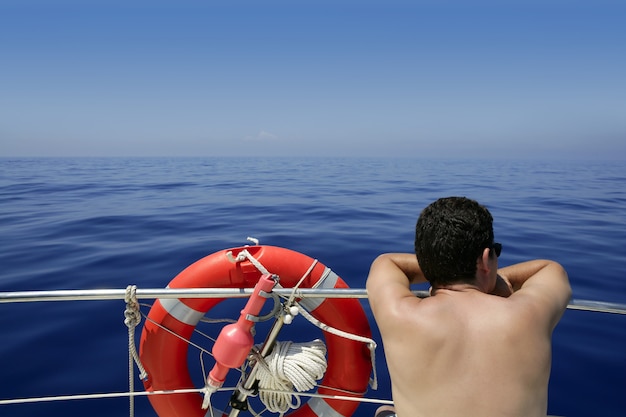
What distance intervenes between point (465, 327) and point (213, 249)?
5.11 meters

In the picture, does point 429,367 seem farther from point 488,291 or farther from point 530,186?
point 530,186

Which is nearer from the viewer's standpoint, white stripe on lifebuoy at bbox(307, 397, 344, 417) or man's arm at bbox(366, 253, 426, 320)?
man's arm at bbox(366, 253, 426, 320)

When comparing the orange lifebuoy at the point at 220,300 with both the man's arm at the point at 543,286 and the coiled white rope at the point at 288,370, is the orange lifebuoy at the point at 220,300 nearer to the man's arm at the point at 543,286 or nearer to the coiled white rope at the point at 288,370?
the coiled white rope at the point at 288,370

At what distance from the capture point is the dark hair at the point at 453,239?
4.68 feet

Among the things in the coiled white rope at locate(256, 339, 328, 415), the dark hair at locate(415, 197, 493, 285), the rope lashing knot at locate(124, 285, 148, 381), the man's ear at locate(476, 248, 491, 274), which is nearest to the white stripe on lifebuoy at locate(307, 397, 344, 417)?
the coiled white rope at locate(256, 339, 328, 415)

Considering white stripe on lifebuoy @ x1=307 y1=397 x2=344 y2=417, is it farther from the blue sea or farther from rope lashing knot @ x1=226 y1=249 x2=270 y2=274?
rope lashing knot @ x1=226 y1=249 x2=270 y2=274

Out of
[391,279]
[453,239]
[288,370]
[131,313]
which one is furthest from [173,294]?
[453,239]

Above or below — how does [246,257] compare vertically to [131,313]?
above

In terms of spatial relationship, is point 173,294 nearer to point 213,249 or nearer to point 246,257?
point 246,257

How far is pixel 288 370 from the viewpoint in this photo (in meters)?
1.96

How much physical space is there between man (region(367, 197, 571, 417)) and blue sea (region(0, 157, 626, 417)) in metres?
0.10

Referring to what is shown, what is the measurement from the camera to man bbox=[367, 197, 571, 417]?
4.10 ft

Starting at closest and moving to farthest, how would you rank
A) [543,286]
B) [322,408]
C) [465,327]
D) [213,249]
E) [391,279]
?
[465,327] < [543,286] < [391,279] < [322,408] < [213,249]

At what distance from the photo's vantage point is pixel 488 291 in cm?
154
